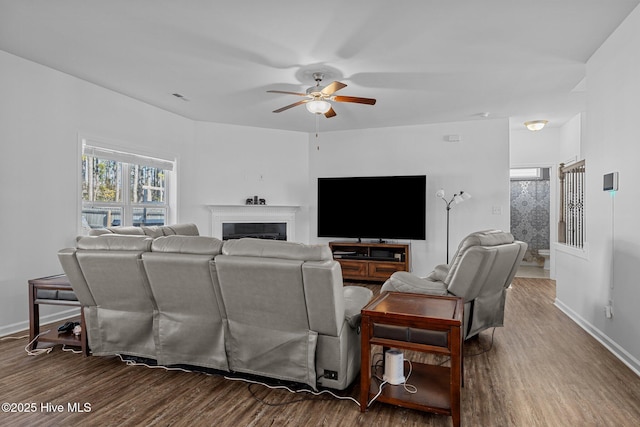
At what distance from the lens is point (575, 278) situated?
4.00 metres

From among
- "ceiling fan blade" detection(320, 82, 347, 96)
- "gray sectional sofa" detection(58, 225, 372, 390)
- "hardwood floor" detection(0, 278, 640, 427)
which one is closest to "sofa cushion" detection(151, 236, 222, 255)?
"gray sectional sofa" detection(58, 225, 372, 390)

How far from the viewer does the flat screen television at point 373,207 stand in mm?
6109

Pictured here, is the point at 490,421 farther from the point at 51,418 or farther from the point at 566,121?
the point at 566,121

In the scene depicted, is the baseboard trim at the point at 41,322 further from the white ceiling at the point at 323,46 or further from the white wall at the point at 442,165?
the white wall at the point at 442,165

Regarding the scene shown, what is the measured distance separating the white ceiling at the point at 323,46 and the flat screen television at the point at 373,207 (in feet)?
4.98

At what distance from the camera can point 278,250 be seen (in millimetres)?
2262

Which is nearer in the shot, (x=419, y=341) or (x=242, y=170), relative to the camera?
(x=419, y=341)

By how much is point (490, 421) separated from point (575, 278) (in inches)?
105

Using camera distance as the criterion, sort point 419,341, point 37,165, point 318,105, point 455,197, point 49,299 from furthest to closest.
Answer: point 455,197 < point 318,105 < point 37,165 < point 49,299 < point 419,341

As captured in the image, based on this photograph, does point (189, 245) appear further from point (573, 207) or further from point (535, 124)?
point (535, 124)

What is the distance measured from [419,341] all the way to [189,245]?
156 centimetres

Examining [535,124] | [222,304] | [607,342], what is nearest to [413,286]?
[222,304]

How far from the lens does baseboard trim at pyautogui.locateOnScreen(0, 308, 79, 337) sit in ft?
11.6

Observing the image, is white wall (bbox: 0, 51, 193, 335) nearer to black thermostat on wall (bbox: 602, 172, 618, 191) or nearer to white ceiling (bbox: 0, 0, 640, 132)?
white ceiling (bbox: 0, 0, 640, 132)
